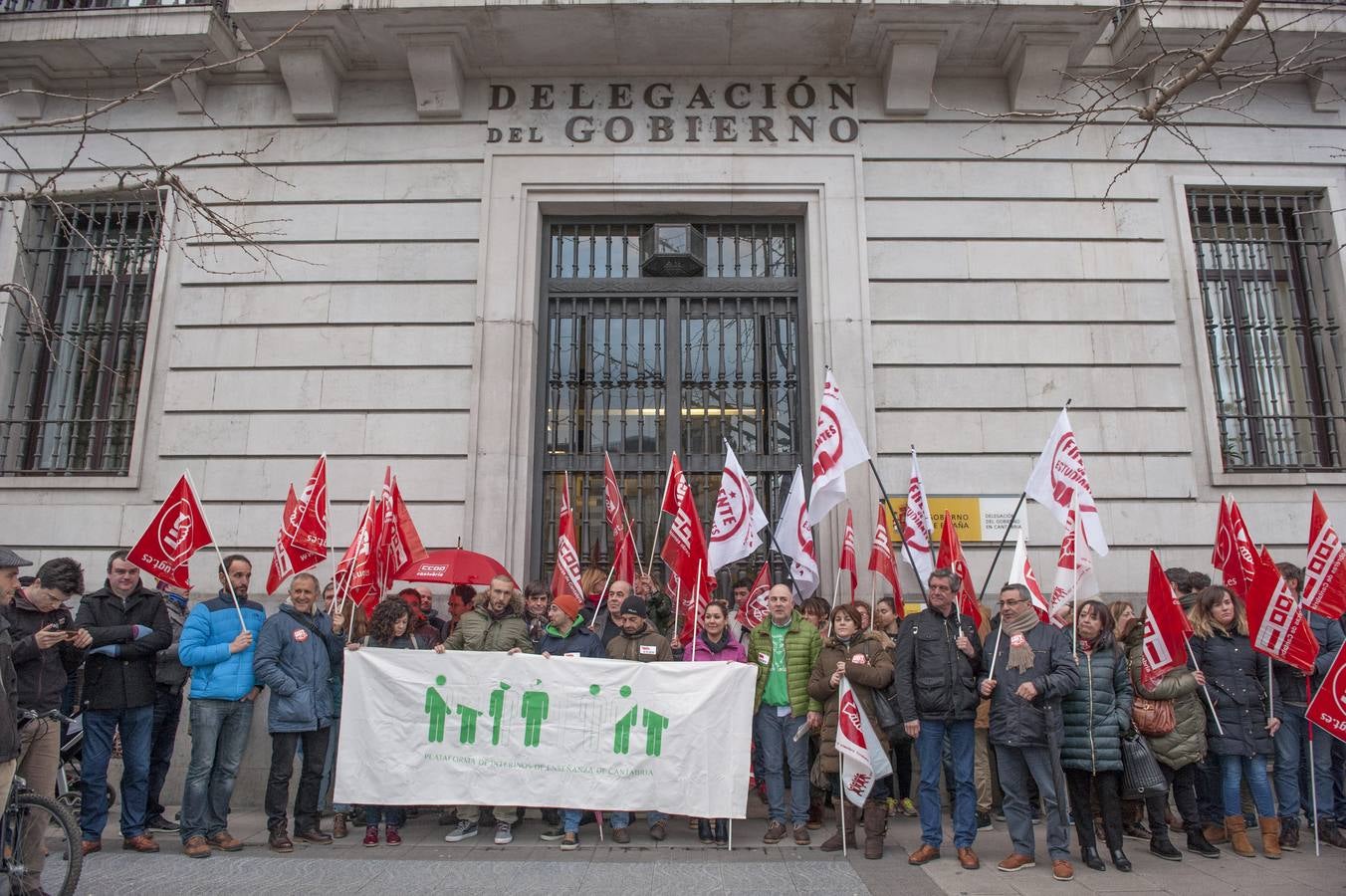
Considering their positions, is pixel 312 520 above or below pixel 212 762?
above

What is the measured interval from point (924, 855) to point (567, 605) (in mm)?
3516

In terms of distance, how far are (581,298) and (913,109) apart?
16.5ft

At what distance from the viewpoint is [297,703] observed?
22.7ft

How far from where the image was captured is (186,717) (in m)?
9.69

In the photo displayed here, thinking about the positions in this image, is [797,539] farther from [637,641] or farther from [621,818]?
[621,818]

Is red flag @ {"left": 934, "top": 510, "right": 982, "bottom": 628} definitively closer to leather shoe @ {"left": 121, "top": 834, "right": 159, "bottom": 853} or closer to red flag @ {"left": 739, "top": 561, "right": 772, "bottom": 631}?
red flag @ {"left": 739, "top": 561, "right": 772, "bottom": 631}

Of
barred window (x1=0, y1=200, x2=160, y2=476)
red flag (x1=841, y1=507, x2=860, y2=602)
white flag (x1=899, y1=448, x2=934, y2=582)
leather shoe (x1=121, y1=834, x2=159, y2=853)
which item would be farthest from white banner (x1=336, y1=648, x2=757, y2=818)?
barred window (x1=0, y1=200, x2=160, y2=476)

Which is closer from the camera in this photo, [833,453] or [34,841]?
[34,841]

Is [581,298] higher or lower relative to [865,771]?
higher

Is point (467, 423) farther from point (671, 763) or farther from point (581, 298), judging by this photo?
point (671, 763)

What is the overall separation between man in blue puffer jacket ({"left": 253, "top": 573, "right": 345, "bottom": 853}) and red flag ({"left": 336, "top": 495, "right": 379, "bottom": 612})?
38cm

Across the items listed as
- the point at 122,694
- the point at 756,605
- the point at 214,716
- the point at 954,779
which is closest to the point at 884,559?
the point at 756,605

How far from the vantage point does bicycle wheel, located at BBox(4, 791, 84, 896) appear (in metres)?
5.01

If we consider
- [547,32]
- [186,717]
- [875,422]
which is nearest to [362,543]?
[186,717]
